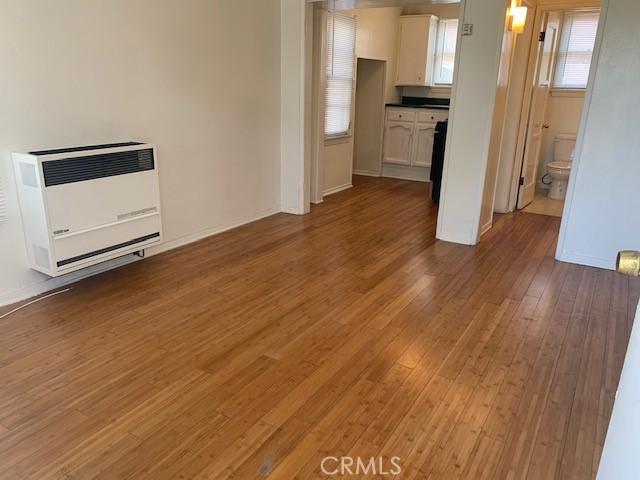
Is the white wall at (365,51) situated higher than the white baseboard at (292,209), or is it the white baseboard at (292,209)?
the white wall at (365,51)

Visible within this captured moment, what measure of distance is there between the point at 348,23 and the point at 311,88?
1298mm

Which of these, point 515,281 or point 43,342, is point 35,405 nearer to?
point 43,342

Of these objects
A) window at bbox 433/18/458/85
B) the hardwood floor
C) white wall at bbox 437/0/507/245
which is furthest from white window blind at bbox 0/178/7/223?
window at bbox 433/18/458/85

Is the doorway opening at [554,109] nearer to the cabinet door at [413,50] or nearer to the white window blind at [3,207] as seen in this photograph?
the cabinet door at [413,50]

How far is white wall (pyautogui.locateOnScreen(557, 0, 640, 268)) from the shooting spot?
3.34 m

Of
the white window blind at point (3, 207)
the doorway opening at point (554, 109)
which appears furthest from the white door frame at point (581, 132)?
the white window blind at point (3, 207)

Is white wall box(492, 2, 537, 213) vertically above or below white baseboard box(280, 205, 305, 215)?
above

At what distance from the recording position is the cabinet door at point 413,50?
6.60 m

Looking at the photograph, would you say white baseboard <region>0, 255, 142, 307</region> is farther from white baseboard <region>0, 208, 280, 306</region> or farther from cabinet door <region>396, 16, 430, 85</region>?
cabinet door <region>396, 16, 430, 85</region>

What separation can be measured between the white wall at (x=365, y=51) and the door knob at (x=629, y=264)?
508 cm

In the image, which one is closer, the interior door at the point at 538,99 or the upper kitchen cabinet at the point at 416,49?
the interior door at the point at 538,99

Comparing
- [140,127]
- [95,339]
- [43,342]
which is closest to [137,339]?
[95,339]

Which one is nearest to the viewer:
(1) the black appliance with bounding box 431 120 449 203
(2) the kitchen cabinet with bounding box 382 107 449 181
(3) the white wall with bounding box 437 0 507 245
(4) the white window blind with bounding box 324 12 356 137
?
(3) the white wall with bounding box 437 0 507 245

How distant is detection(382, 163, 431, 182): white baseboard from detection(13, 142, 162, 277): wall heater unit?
14.4 ft
